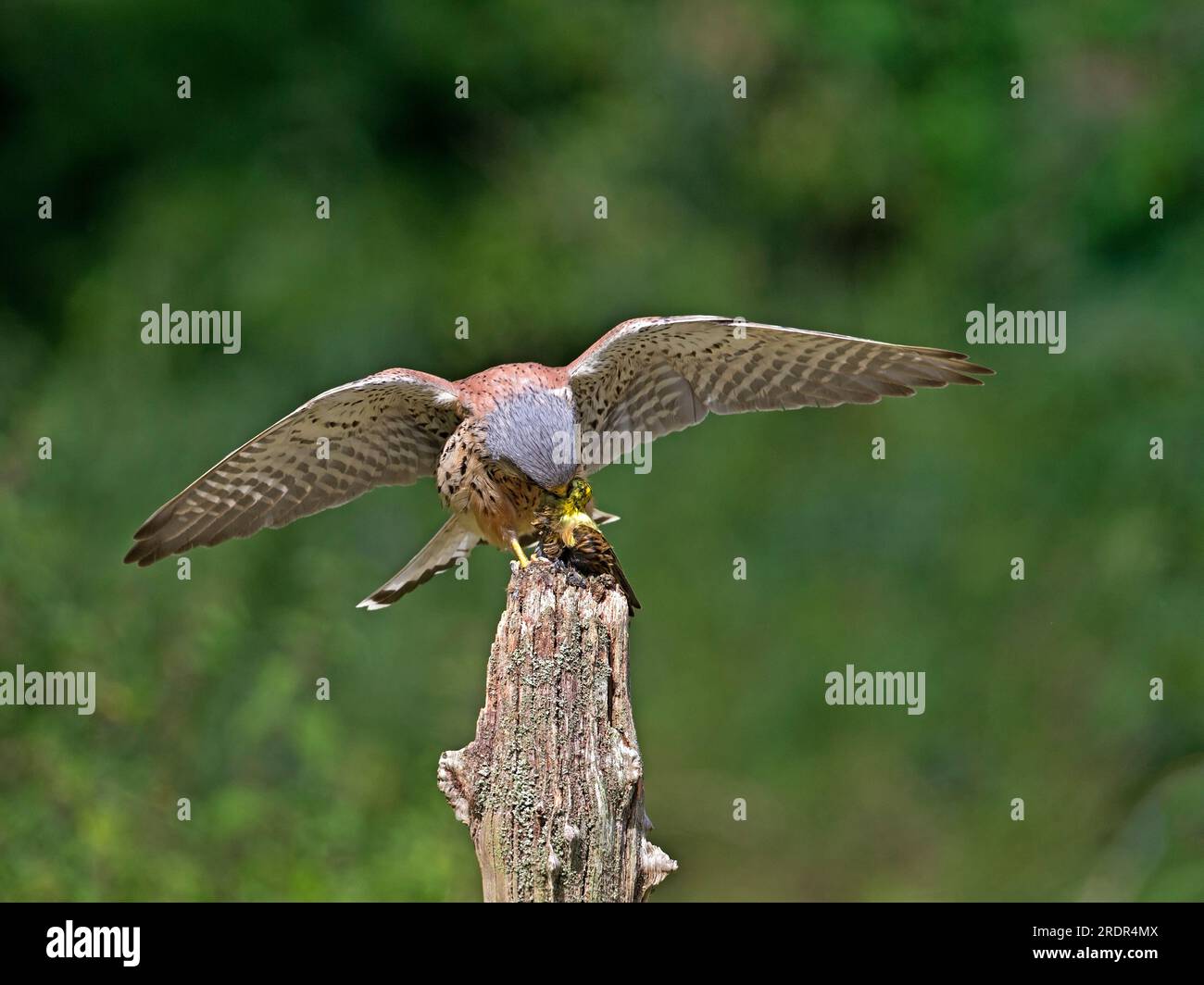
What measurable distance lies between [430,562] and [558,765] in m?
1.85

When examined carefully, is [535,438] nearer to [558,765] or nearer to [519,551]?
[519,551]

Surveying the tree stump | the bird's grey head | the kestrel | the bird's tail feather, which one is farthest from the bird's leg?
the tree stump

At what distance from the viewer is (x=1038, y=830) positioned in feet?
26.2

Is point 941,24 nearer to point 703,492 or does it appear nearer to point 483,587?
point 703,492

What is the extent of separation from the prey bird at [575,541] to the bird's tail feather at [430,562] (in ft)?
2.01

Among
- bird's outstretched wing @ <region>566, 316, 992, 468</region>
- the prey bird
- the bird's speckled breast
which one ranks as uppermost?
bird's outstretched wing @ <region>566, 316, 992, 468</region>

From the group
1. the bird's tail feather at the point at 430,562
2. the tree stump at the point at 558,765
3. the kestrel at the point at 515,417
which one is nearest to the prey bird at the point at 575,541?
the kestrel at the point at 515,417

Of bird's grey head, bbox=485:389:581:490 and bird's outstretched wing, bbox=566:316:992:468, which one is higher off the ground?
bird's outstretched wing, bbox=566:316:992:468

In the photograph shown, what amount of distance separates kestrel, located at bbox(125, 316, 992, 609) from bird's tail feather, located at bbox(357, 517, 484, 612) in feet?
0.06

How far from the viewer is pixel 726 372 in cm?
495

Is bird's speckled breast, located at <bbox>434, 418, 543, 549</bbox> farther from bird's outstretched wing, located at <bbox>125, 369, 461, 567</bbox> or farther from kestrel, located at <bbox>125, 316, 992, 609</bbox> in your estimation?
bird's outstretched wing, located at <bbox>125, 369, 461, 567</bbox>

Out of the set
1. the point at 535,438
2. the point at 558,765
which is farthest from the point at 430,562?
the point at 558,765

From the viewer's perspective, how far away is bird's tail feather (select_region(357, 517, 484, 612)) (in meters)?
5.14

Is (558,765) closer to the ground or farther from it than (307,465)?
closer to the ground
